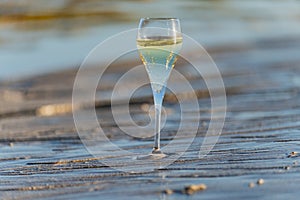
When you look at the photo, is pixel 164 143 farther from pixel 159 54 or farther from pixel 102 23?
pixel 102 23

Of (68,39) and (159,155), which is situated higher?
(68,39)

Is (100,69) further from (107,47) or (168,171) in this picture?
(168,171)

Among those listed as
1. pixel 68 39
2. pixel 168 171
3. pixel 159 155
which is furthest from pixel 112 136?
pixel 68 39

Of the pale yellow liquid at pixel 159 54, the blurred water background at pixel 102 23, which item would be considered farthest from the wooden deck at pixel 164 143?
the blurred water background at pixel 102 23

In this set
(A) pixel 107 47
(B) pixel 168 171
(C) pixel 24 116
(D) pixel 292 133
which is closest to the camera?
(B) pixel 168 171

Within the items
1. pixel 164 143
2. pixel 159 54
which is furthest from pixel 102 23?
pixel 159 54

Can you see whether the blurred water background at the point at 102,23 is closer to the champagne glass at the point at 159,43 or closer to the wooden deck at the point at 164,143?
the wooden deck at the point at 164,143
